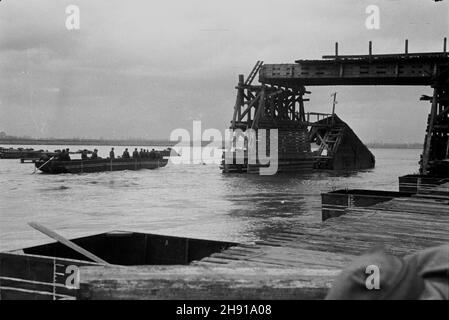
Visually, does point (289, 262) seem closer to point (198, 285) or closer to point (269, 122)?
point (198, 285)

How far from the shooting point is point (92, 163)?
52.0 metres

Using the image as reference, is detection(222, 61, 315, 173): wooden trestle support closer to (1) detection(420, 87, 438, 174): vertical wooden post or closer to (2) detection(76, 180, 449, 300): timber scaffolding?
(1) detection(420, 87, 438, 174): vertical wooden post

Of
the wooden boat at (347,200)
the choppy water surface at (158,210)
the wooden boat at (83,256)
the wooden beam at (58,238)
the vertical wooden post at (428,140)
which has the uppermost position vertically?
the vertical wooden post at (428,140)

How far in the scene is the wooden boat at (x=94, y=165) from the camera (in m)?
47.7

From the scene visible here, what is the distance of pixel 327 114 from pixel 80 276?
61.1m

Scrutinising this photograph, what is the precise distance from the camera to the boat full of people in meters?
47.8

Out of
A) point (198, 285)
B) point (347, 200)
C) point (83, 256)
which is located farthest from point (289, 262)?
point (347, 200)

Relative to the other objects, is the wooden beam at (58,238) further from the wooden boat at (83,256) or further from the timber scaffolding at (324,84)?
the timber scaffolding at (324,84)

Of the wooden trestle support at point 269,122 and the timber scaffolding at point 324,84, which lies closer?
the timber scaffolding at point 324,84

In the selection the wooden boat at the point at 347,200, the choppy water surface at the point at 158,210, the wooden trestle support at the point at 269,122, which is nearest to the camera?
the wooden boat at the point at 347,200

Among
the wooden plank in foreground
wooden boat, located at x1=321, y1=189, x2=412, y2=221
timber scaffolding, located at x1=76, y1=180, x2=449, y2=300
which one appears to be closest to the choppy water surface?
wooden boat, located at x1=321, y1=189, x2=412, y2=221

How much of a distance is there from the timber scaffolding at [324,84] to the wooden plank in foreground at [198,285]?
23.9 m

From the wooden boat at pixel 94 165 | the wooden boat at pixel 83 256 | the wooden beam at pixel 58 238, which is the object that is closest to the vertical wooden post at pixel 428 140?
the wooden boat at pixel 83 256

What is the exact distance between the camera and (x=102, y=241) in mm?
10148
